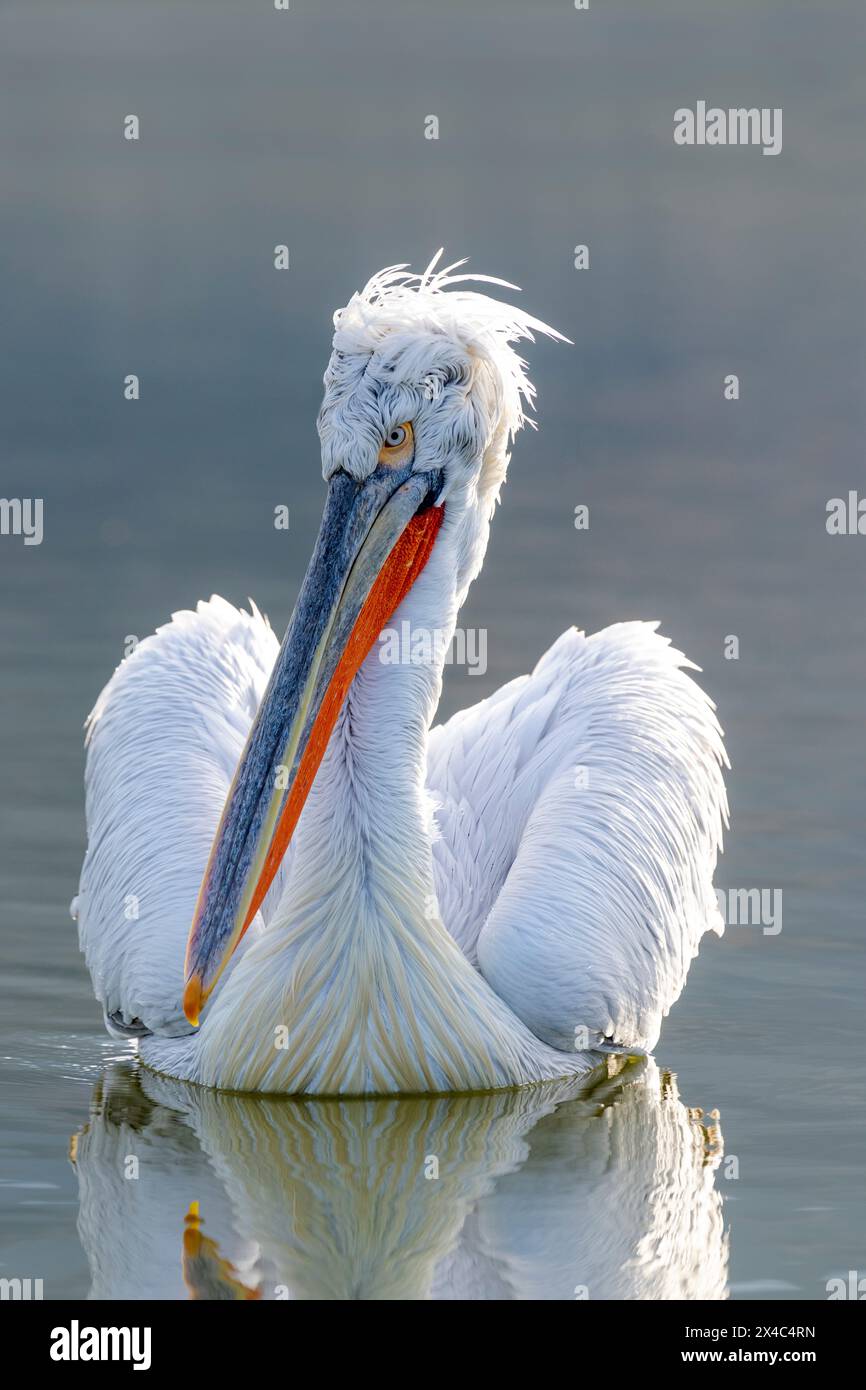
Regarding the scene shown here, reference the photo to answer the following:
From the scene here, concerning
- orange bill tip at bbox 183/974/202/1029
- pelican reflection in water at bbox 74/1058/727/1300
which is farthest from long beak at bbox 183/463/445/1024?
pelican reflection in water at bbox 74/1058/727/1300

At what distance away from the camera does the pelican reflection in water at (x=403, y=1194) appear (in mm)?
5156

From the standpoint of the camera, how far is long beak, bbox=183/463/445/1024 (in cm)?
586

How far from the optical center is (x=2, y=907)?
762 cm

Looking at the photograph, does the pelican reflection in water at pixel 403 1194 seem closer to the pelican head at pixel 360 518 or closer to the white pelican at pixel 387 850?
the white pelican at pixel 387 850

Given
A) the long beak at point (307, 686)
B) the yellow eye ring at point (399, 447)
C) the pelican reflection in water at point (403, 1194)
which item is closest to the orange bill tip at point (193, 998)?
the long beak at point (307, 686)

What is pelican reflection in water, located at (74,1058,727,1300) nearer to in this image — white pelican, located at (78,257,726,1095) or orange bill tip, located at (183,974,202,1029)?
white pelican, located at (78,257,726,1095)

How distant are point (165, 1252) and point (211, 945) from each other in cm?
81

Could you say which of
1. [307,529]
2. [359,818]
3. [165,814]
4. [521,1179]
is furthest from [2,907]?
[307,529]

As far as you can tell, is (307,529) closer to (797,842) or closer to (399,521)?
(797,842)

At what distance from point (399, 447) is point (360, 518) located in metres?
0.19

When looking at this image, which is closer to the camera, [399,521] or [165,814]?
[399,521]

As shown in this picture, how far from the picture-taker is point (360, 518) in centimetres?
602

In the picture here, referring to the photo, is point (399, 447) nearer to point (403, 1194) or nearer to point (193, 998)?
A: point (193, 998)

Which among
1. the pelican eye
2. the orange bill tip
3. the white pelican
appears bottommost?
the orange bill tip
